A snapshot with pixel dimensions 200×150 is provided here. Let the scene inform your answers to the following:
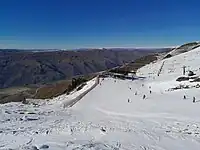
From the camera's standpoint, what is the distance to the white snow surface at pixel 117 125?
13.4 metres

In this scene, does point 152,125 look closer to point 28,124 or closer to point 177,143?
point 177,143

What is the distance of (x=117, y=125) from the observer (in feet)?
59.2

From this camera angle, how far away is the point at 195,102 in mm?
22062

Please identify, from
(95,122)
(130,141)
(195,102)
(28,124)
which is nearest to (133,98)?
(195,102)

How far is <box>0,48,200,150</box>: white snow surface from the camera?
13.4 metres

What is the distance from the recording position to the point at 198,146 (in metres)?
13.2

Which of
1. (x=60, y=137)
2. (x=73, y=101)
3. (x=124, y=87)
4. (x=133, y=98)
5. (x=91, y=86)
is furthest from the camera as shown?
(x=91, y=86)

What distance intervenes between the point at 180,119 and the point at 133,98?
8689 millimetres

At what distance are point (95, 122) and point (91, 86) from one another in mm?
16377

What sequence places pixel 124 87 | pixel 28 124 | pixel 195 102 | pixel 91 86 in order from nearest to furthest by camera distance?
pixel 28 124, pixel 195 102, pixel 124 87, pixel 91 86

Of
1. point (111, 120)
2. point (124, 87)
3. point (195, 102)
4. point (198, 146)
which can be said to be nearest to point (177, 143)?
point (198, 146)

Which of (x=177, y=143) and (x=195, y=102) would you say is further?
(x=195, y=102)

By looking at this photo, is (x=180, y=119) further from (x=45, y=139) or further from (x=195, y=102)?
(x=45, y=139)

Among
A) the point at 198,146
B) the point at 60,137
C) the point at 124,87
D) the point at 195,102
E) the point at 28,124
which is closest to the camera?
the point at 198,146
